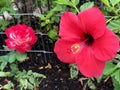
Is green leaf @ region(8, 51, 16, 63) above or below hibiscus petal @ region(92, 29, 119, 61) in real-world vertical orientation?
below

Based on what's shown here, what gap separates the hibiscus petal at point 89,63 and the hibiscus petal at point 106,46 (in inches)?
0.8

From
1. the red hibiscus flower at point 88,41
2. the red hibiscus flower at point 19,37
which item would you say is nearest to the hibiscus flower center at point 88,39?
the red hibiscus flower at point 88,41

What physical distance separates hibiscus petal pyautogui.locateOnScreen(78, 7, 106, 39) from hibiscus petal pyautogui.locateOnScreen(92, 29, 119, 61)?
0.02 metres

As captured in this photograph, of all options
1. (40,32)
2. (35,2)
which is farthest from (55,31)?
(35,2)

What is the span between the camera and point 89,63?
1147mm

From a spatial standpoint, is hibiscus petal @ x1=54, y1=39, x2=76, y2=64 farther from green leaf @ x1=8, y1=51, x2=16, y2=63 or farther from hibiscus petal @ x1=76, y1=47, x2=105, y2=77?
green leaf @ x1=8, y1=51, x2=16, y2=63

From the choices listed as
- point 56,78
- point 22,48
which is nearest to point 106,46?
point 22,48

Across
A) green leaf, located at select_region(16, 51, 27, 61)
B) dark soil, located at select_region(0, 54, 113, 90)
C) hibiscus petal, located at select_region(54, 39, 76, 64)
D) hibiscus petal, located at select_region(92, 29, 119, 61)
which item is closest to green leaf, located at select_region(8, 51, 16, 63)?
green leaf, located at select_region(16, 51, 27, 61)

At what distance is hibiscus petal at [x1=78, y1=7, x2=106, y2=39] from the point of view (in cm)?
110

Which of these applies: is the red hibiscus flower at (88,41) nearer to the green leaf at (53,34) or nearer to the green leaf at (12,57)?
the green leaf at (12,57)

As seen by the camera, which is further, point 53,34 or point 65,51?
point 53,34

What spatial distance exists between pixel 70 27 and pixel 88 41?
3.0 inches

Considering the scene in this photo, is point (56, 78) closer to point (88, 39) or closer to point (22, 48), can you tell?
point (22, 48)

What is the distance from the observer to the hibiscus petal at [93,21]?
3.60 ft
